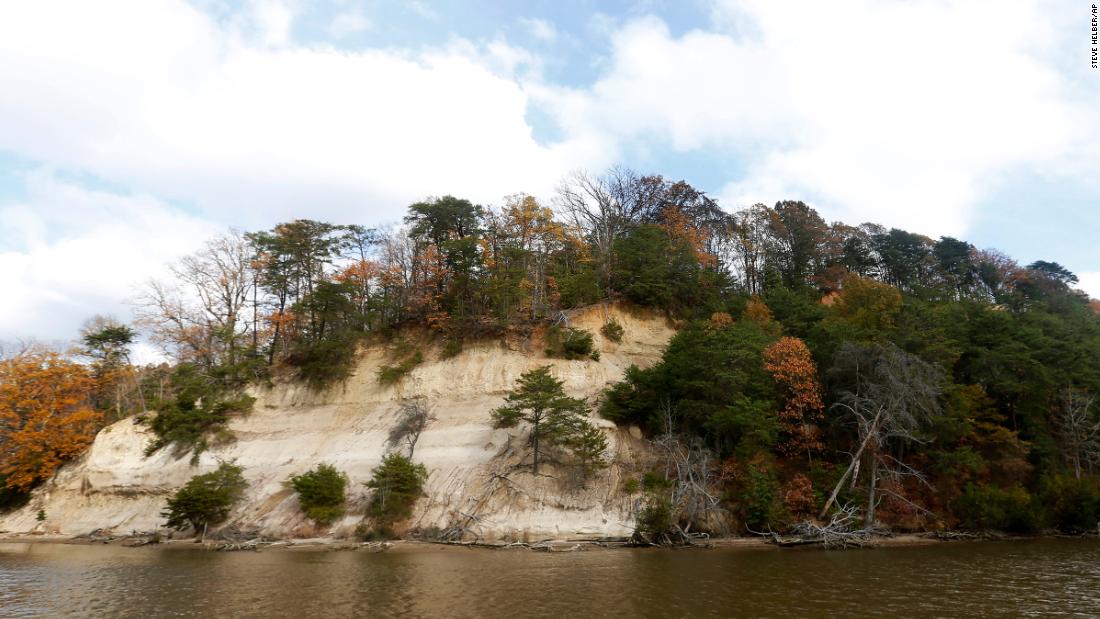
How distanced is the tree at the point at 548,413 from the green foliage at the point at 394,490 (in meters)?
5.69

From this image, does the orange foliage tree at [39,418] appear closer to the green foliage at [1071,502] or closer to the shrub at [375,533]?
the shrub at [375,533]

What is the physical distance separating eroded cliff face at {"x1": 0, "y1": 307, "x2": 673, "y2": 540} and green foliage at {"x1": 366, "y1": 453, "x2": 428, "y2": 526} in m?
0.70

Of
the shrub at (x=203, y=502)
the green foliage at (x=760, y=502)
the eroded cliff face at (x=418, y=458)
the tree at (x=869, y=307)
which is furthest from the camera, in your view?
the tree at (x=869, y=307)

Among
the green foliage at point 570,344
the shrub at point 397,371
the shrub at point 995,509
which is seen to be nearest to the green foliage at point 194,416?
the shrub at point 397,371

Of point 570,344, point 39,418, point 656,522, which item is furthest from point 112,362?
point 656,522

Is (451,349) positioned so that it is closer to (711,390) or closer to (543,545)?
(543,545)

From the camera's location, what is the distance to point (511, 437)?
31812 millimetres

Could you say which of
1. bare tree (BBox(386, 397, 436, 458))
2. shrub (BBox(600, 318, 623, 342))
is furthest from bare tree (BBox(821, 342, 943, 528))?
bare tree (BBox(386, 397, 436, 458))

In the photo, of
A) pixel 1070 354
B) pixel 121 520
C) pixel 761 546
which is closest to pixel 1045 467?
pixel 1070 354

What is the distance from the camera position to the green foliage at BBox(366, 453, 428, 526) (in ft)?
94.0

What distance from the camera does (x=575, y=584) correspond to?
56.2ft

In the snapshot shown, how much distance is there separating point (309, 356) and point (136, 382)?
15529mm

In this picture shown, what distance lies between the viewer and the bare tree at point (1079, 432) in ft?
97.5

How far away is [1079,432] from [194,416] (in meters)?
49.3
